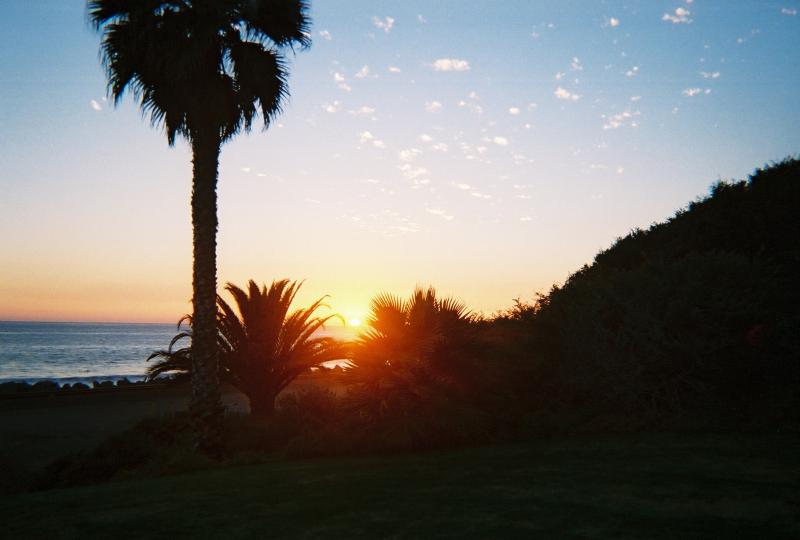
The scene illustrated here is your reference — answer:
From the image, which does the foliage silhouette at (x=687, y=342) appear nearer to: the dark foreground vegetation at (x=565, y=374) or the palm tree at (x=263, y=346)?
the dark foreground vegetation at (x=565, y=374)

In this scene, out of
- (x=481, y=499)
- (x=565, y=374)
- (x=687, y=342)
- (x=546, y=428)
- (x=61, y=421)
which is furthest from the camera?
(x=61, y=421)

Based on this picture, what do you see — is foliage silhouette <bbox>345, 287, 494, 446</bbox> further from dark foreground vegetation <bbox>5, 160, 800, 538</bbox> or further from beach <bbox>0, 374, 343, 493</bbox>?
beach <bbox>0, 374, 343, 493</bbox>

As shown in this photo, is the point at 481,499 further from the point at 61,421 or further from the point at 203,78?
the point at 61,421

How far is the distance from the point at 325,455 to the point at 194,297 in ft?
14.9

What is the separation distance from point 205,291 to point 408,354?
15.3ft

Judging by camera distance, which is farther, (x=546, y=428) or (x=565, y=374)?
(x=565, y=374)

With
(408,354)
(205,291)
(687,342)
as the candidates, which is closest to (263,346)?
(205,291)

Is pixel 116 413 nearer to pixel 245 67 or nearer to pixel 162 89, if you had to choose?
pixel 162 89

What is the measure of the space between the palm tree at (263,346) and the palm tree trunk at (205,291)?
3.59 metres

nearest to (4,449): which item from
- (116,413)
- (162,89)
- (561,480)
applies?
(116,413)

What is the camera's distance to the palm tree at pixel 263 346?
Answer: 15383 millimetres

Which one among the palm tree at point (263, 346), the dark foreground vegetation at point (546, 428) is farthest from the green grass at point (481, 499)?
the palm tree at point (263, 346)

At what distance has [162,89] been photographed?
482 inches

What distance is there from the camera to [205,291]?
11531 mm
